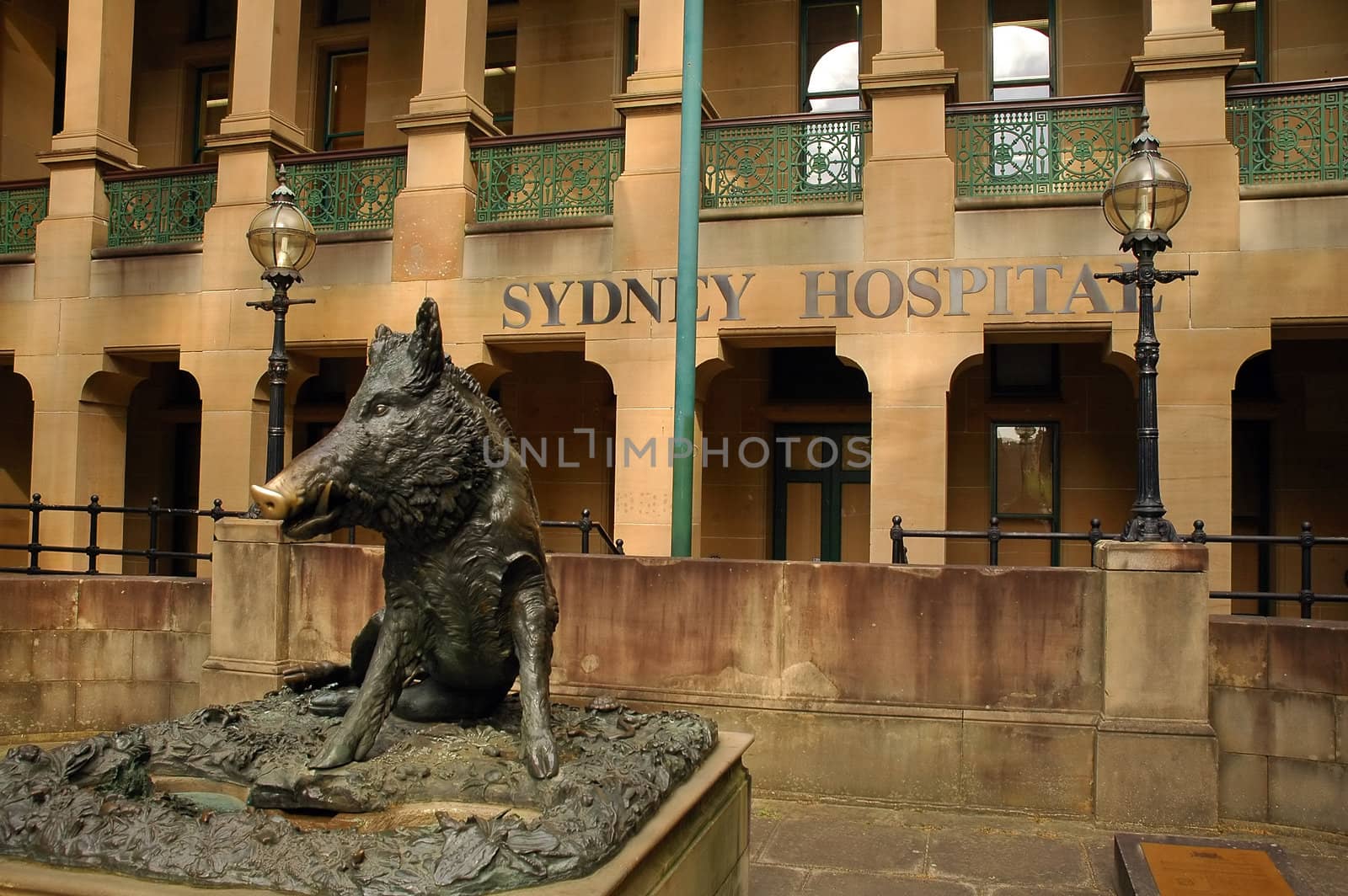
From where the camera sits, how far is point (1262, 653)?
25.1 ft

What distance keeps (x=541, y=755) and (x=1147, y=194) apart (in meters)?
6.34

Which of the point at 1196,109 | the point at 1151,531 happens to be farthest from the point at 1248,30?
the point at 1151,531

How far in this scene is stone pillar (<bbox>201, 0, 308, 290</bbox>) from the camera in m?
14.3

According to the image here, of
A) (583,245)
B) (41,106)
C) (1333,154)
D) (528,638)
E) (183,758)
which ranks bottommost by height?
(183,758)

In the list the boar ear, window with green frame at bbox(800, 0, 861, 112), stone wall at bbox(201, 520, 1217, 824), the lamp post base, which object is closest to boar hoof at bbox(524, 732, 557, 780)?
the boar ear

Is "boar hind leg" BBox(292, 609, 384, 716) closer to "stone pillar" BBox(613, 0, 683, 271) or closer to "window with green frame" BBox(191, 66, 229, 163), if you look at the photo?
"stone pillar" BBox(613, 0, 683, 271)

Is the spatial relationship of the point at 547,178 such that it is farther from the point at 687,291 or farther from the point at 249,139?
the point at 687,291

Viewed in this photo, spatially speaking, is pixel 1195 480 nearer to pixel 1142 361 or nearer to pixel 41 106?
pixel 1142 361

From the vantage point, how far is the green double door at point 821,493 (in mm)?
15820

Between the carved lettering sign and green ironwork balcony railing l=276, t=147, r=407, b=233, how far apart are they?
2378 millimetres

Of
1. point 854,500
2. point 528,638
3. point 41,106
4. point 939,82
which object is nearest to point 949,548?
point 854,500

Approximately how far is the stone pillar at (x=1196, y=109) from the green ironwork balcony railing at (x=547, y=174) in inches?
239

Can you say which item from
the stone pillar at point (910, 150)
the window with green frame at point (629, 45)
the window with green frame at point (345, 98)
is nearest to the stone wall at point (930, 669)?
the stone pillar at point (910, 150)

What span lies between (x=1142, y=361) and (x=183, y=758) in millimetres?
6916
